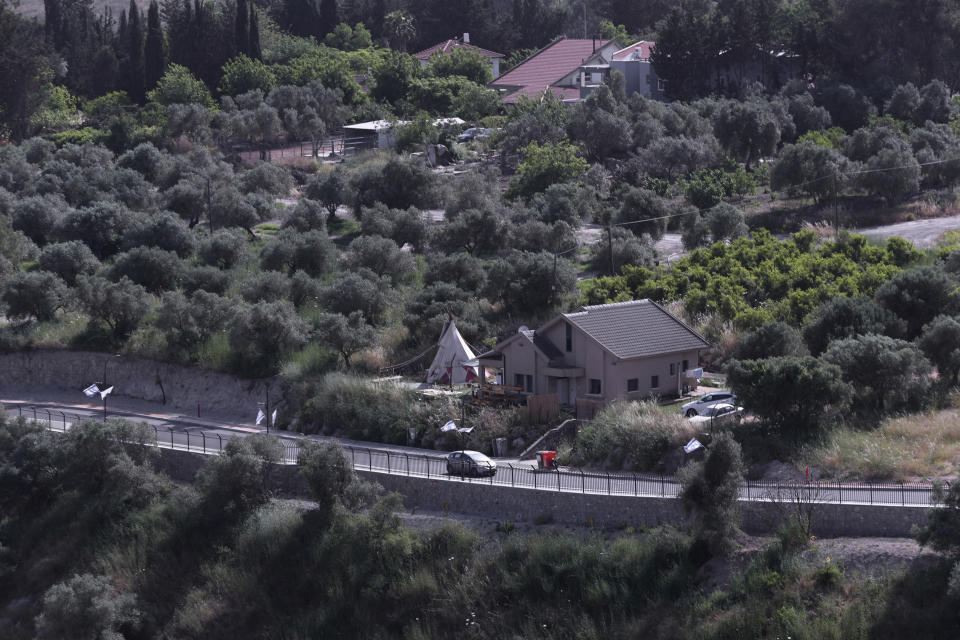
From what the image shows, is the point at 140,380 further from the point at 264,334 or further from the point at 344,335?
the point at 344,335

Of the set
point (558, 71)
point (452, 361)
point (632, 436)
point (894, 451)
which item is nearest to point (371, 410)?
point (452, 361)

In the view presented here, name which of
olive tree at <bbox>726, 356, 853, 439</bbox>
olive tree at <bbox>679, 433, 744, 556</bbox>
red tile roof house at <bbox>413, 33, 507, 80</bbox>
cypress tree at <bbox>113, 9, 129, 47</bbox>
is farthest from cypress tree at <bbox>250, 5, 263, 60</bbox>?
olive tree at <bbox>679, 433, 744, 556</bbox>

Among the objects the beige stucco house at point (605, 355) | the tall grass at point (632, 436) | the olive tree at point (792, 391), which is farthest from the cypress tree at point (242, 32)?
the olive tree at point (792, 391)

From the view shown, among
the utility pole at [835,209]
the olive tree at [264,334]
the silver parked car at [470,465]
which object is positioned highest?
the utility pole at [835,209]

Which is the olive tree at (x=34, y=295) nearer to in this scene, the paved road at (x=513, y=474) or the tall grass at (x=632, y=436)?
the paved road at (x=513, y=474)

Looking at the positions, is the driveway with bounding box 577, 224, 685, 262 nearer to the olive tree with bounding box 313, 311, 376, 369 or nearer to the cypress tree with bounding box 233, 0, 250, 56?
the olive tree with bounding box 313, 311, 376, 369
